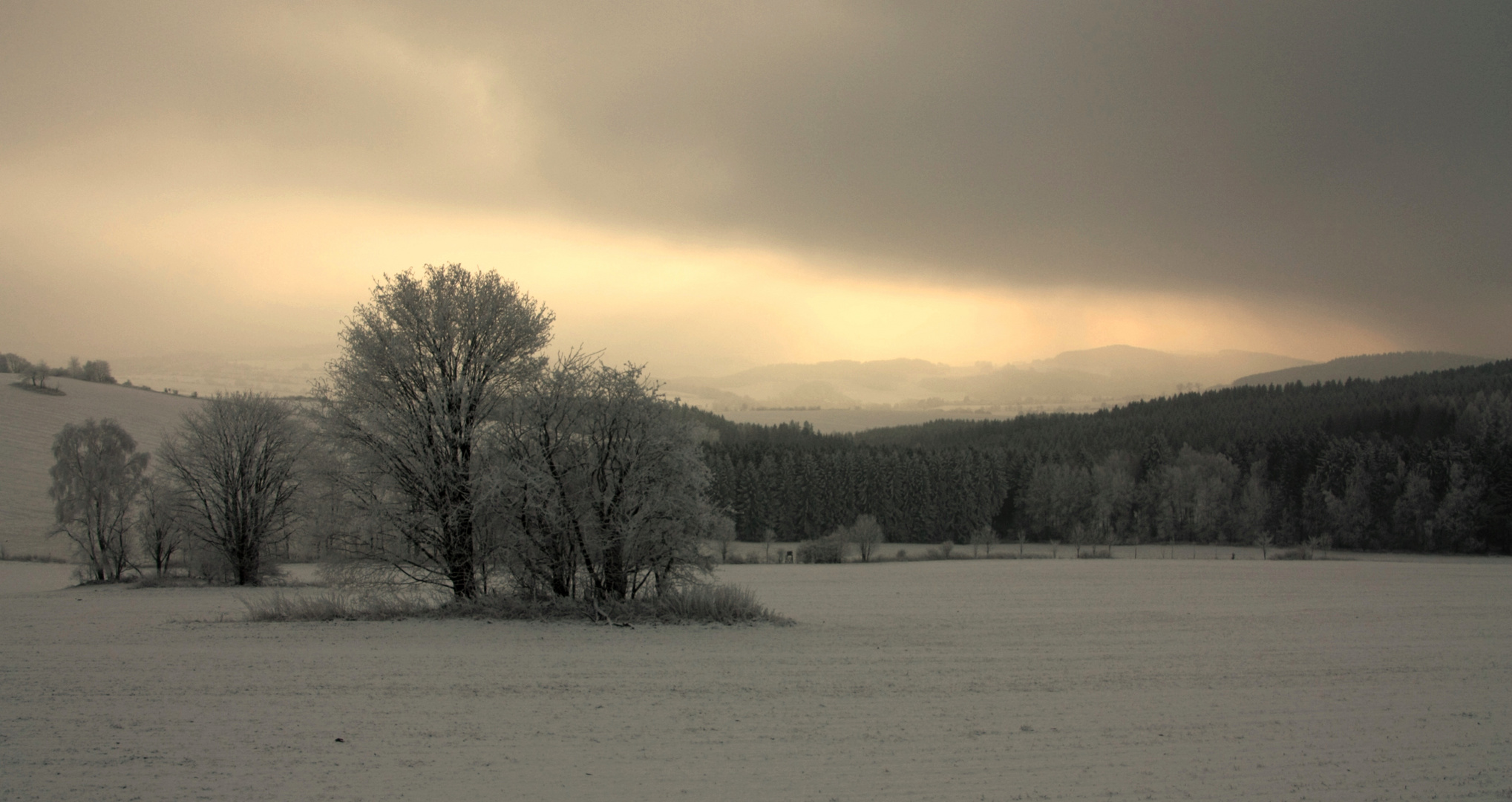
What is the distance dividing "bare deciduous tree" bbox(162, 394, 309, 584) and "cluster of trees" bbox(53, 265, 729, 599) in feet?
41.0

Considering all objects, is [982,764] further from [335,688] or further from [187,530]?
[187,530]

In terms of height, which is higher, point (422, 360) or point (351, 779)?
point (422, 360)

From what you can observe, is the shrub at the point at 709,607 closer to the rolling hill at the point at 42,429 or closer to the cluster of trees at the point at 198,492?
the cluster of trees at the point at 198,492

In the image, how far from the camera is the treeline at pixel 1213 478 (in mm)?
65750

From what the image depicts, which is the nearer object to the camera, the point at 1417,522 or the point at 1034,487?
the point at 1417,522

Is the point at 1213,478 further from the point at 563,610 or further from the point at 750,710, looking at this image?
the point at 750,710

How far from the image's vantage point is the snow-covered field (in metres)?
7.68

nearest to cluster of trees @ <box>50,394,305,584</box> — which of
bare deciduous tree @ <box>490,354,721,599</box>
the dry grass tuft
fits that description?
the dry grass tuft

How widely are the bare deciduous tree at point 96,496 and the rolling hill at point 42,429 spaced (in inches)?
148

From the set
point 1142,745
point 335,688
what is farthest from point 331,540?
point 1142,745

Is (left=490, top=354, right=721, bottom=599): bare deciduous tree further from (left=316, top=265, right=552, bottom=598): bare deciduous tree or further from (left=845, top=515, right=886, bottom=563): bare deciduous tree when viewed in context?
(left=845, top=515, right=886, bottom=563): bare deciduous tree

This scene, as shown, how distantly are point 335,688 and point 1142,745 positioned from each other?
33.5 feet

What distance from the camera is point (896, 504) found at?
87.8 m

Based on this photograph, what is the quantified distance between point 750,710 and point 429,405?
12.0 m
